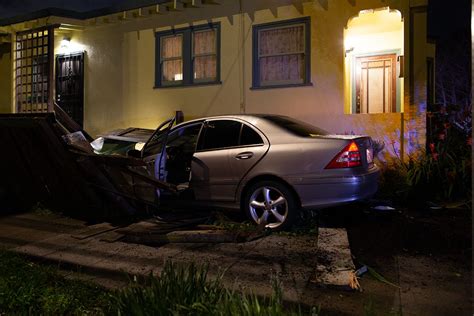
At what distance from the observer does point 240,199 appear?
6.53 meters

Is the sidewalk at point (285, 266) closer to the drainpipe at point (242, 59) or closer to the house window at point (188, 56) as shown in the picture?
the drainpipe at point (242, 59)

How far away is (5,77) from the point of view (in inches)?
576

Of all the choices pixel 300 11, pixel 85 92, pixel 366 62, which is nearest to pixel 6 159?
pixel 85 92

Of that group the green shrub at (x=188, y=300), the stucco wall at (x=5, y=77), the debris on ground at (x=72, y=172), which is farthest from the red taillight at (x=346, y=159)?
the stucco wall at (x=5, y=77)

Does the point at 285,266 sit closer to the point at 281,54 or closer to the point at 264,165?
the point at 264,165

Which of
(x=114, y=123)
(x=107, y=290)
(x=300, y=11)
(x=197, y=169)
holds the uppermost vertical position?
(x=300, y=11)

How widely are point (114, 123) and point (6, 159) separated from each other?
452cm

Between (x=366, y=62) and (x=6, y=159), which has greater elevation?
(x=366, y=62)

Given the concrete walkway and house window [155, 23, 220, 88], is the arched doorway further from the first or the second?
the concrete walkway

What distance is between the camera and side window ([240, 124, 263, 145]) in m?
6.43

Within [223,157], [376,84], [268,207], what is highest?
[376,84]

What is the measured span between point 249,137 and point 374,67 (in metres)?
5.74

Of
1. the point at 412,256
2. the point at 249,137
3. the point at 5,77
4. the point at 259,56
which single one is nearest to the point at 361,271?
the point at 412,256

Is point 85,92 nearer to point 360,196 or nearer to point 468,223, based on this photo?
point 360,196
